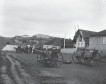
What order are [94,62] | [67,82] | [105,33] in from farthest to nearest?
[105,33] → [94,62] → [67,82]

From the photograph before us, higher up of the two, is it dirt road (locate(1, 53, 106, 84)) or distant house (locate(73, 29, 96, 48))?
distant house (locate(73, 29, 96, 48))

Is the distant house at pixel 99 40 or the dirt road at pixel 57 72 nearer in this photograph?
the dirt road at pixel 57 72

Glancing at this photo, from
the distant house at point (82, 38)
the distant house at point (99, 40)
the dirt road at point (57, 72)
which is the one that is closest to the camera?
the dirt road at point (57, 72)

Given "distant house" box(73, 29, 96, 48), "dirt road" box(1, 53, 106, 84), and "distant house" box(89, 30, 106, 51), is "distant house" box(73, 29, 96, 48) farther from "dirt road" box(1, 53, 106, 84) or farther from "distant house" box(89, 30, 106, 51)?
"dirt road" box(1, 53, 106, 84)

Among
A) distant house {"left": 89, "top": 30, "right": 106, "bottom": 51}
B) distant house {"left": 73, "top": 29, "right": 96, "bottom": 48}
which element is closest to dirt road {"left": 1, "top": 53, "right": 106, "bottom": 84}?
distant house {"left": 89, "top": 30, "right": 106, "bottom": 51}

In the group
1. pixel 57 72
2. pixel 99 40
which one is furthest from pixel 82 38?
pixel 57 72

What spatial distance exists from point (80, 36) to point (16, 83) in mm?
46370

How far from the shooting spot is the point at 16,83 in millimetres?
9383

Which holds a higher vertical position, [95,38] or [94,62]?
[95,38]

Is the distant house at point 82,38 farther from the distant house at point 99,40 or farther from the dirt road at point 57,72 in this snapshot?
the dirt road at point 57,72

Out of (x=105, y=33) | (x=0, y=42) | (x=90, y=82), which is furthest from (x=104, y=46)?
(x=0, y=42)

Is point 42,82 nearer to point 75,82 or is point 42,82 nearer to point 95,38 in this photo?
point 75,82

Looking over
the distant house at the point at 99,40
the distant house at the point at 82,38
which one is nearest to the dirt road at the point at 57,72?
the distant house at the point at 99,40

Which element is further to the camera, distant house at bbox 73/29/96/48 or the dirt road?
distant house at bbox 73/29/96/48
